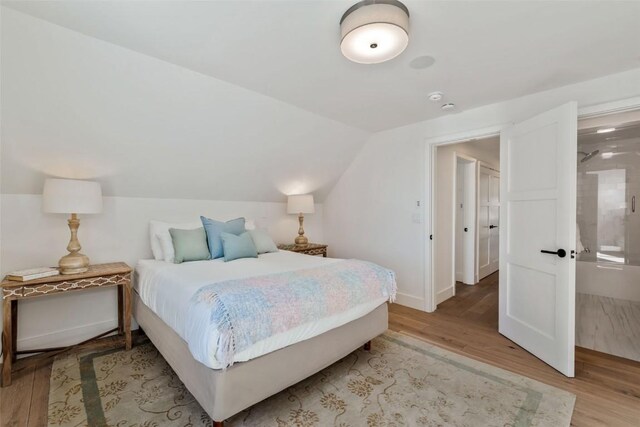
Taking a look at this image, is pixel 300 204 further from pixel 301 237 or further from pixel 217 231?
pixel 217 231

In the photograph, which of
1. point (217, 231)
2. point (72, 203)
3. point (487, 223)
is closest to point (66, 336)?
point (72, 203)

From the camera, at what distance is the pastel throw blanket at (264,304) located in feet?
4.82

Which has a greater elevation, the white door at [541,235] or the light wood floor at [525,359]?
the white door at [541,235]

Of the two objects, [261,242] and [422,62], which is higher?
[422,62]

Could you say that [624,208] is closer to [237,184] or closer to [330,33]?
[330,33]

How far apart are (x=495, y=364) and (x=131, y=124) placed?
3590 mm

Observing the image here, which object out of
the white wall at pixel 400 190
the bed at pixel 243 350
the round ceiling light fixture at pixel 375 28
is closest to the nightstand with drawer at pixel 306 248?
the white wall at pixel 400 190

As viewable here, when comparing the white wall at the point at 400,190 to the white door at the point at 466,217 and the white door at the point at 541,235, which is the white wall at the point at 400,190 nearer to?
the white door at the point at 541,235

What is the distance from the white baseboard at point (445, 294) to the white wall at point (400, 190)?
1.33ft

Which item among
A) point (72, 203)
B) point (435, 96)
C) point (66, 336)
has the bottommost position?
point (66, 336)

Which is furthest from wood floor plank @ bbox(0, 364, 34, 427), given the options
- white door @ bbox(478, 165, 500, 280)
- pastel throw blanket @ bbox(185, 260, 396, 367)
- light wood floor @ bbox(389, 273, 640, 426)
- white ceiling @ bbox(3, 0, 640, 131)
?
white door @ bbox(478, 165, 500, 280)

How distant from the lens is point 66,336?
2.63 meters

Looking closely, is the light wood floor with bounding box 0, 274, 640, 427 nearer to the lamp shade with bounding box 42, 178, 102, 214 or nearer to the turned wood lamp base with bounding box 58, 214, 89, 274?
the turned wood lamp base with bounding box 58, 214, 89, 274

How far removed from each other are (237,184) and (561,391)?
3516mm
